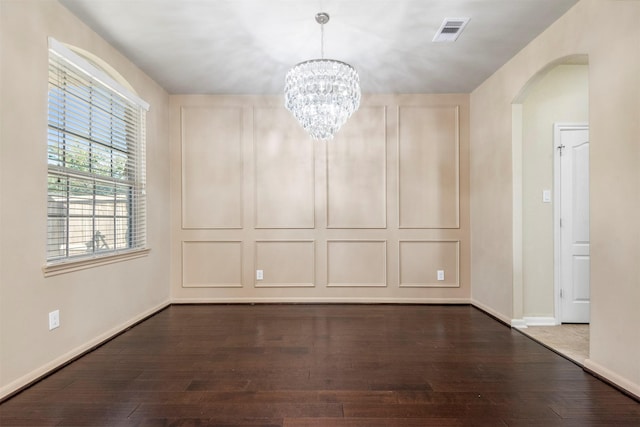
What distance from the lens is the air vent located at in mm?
2553

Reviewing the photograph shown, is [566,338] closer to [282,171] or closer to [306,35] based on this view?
[282,171]

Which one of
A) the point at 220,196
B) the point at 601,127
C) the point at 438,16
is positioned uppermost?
the point at 438,16

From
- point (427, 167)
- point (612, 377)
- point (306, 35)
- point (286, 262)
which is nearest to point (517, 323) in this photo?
point (612, 377)

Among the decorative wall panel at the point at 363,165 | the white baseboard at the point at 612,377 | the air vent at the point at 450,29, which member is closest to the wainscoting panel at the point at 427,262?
the decorative wall panel at the point at 363,165

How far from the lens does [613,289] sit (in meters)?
2.09

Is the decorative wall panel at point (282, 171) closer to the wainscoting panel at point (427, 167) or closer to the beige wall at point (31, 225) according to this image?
the wainscoting panel at point (427, 167)

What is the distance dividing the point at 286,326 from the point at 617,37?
3283 mm

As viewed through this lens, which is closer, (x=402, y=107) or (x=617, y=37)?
(x=617, y=37)

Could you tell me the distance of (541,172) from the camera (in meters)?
3.33

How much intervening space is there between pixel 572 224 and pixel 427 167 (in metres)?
1.57

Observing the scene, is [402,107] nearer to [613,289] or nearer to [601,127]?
[601,127]

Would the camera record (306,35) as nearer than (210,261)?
Yes

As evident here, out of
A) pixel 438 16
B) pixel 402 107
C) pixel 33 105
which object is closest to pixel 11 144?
pixel 33 105

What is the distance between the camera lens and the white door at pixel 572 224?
3291 mm
